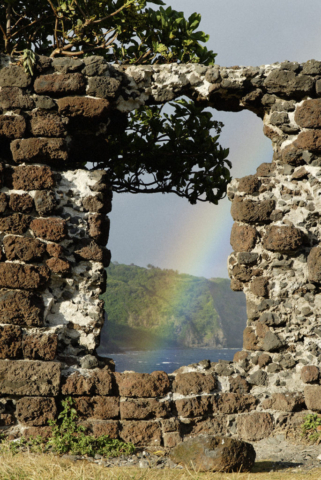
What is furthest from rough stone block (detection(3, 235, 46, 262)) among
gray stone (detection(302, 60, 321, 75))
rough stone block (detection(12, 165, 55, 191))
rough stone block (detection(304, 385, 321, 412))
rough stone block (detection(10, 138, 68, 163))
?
gray stone (detection(302, 60, 321, 75))

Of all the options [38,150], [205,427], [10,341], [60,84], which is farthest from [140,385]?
[60,84]

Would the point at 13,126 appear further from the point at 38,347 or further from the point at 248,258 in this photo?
the point at 248,258

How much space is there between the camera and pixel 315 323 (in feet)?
15.4

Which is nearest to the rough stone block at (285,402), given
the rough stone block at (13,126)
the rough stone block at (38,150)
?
the rough stone block at (38,150)

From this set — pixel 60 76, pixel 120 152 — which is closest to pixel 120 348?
pixel 120 152

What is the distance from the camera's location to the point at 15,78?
4.75 m

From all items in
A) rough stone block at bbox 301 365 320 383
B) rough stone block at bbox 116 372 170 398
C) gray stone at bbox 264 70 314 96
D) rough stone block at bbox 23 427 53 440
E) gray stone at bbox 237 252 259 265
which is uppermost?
gray stone at bbox 264 70 314 96

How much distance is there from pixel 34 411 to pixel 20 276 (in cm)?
115

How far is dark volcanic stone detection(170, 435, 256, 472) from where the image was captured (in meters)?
3.53

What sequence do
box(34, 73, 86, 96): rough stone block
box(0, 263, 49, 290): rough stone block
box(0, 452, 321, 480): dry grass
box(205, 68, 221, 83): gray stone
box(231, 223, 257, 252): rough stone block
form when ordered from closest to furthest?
box(0, 452, 321, 480): dry grass → box(0, 263, 49, 290): rough stone block → box(34, 73, 86, 96): rough stone block → box(231, 223, 257, 252): rough stone block → box(205, 68, 221, 83): gray stone

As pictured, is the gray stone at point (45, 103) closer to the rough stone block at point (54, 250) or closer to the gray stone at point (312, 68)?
the rough stone block at point (54, 250)

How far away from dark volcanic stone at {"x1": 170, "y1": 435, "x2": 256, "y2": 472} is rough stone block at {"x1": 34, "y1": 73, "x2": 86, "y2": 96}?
10.8 feet

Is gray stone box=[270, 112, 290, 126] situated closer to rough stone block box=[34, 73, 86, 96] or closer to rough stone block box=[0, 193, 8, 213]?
rough stone block box=[34, 73, 86, 96]

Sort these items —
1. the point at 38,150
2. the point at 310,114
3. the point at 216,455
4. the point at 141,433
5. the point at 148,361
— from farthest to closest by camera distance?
the point at 148,361, the point at 310,114, the point at 38,150, the point at 141,433, the point at 216,455
